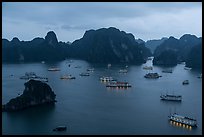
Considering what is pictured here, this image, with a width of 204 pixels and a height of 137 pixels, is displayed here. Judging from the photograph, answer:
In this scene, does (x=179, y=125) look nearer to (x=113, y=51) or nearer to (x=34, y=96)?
(x=34, y=96)

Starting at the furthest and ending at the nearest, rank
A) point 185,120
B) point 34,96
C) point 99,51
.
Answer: point 99,51 → point 34,96 → point 185,120

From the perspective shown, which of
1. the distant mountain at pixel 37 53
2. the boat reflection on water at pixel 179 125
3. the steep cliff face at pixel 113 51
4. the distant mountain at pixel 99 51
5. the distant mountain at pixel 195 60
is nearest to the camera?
Result: the boat reflection on water at pixel 179 125

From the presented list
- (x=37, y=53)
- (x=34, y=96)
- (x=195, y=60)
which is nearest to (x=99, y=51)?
(x=37, y=53)

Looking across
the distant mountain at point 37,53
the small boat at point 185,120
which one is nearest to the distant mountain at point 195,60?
the distant mountain at point 37,53

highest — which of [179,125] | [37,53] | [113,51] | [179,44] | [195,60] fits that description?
[179,44]

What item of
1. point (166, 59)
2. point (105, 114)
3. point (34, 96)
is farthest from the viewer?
point (166, 59)

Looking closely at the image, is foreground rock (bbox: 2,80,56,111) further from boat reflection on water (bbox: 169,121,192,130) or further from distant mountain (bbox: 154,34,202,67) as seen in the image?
distant mountain (bbox: 154,34,202,67)

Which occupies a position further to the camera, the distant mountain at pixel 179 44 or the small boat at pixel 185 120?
the distant mountain at pixel 179 44

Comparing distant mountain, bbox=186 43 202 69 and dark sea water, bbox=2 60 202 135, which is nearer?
dark sea water, bbox=2 60 202 135

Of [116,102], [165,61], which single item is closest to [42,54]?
[165,61]

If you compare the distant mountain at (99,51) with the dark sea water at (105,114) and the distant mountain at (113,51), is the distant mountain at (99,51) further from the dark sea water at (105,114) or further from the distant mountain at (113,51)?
the dark sea water at (105,114)

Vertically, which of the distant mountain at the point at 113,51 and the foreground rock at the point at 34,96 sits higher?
the distant mountain at the point at 113,51

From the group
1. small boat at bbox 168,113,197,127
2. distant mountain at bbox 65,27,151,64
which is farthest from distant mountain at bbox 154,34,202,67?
small boat at bbox 168,113,197,127
